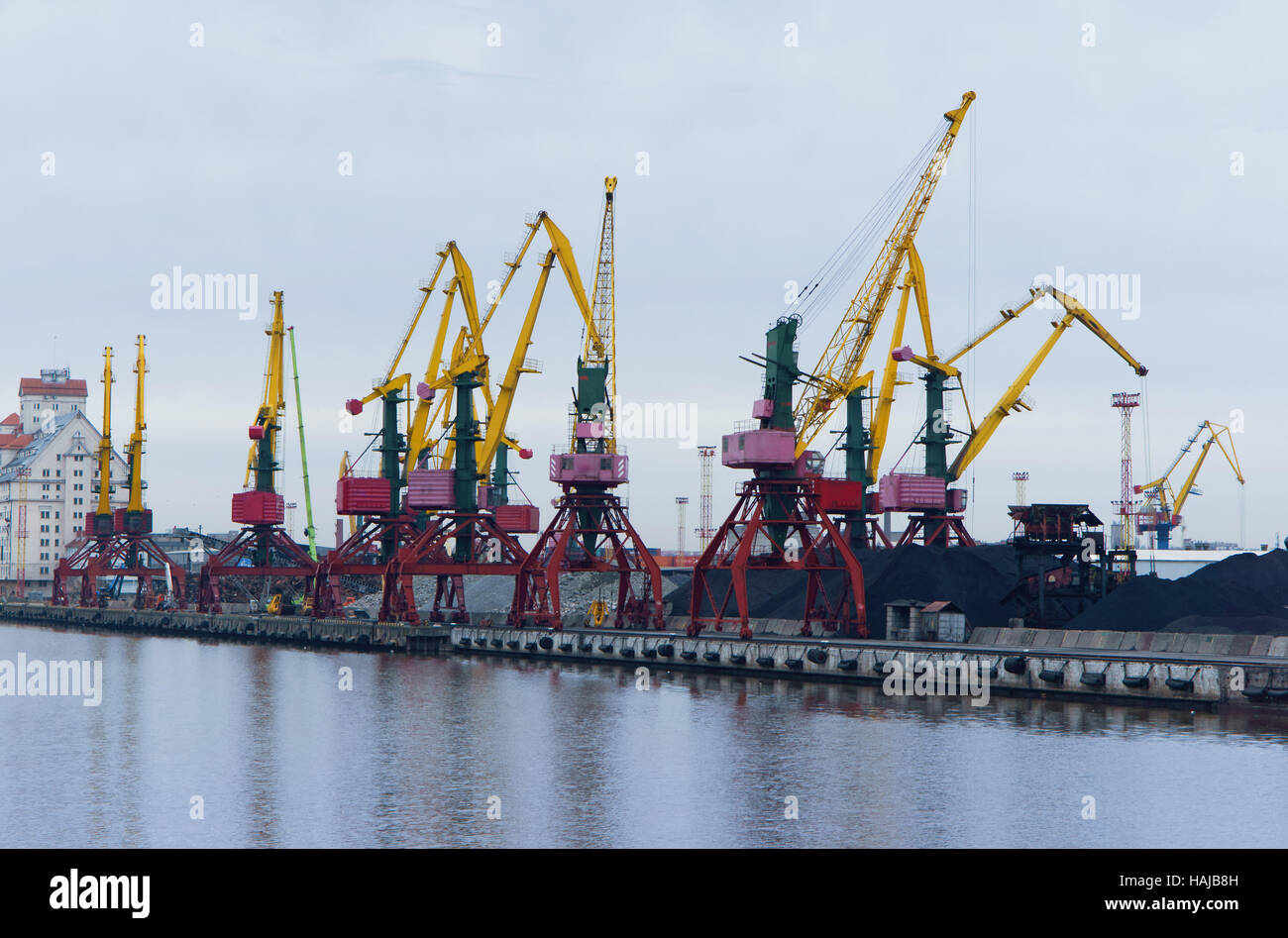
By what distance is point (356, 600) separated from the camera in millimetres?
144750

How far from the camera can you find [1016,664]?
5853cm

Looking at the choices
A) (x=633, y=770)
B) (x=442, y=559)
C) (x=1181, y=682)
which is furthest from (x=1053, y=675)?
(x=442, y=559)

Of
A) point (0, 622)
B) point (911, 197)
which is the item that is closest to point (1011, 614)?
point (911, 197)

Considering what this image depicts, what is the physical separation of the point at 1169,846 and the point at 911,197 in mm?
78261

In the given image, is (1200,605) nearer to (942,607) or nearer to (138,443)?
(942,607)

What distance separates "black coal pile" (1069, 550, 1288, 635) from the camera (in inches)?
2429

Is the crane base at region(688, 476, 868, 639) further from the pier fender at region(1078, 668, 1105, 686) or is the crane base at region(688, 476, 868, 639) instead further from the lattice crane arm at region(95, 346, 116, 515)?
the lattice crane arm at region(95, 346, 116, 515)

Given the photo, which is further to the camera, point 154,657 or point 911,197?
point 911,197

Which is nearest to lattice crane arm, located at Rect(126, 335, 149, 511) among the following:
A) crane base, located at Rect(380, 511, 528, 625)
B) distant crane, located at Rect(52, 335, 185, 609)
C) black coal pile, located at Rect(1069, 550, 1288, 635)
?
distant crane, located at Rect(52, 335, 185, 609)

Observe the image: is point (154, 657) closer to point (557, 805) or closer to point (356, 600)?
point (356, 600)

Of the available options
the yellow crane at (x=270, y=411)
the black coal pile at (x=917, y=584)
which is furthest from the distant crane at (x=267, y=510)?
the black coal pile at (x=917, y=584)
